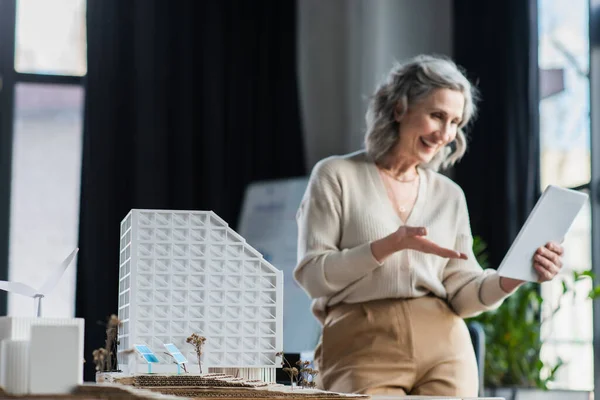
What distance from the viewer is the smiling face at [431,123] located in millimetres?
2492

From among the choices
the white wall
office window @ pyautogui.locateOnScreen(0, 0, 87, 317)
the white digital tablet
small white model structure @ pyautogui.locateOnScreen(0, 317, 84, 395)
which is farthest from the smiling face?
office window @ pyautogui.locateOnScreen(0, 0, 87, 317)

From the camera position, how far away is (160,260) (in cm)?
197

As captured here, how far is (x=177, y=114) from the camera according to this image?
5.45 metres

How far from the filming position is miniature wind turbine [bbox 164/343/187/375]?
1.83 metres

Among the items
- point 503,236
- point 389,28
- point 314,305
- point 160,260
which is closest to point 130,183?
point 389,28

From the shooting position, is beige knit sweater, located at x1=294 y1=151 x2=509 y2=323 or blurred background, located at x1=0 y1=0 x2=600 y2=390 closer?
beige knit sweater, located at x1=294 y1=151 x2=509 y2=323

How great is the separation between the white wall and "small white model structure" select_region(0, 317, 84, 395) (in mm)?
3910

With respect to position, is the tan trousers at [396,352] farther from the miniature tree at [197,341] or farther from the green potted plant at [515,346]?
the green potted plant at [515,346]

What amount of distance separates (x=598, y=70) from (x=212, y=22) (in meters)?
2.47

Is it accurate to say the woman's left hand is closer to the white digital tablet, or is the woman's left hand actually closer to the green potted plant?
the white digital tablet

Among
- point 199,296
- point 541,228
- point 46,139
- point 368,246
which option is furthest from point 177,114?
point 199,296

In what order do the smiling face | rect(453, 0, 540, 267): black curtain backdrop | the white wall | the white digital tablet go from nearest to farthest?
the white digital tablet
the smiling face
rect(453, 0, 540, 267): black curtain backdrop
the white wall

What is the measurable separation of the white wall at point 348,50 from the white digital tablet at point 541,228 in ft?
9.64

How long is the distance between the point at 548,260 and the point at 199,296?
2.79 ft
